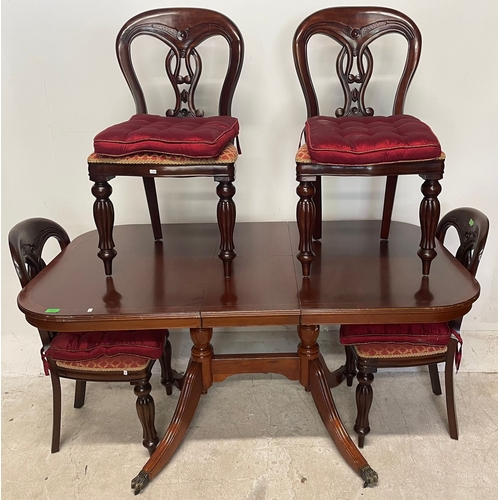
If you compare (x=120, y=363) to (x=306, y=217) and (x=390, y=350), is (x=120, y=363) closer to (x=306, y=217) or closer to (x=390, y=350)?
(x=306, y=217)

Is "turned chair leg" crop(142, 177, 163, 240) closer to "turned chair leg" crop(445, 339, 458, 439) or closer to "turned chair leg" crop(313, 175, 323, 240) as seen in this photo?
"turned chair leg" crop(313, 175, 323, 240)

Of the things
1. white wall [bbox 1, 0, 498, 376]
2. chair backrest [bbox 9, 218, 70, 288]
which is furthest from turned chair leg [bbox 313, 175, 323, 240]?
chair backrest [bbox 9, 218, 70, 288]

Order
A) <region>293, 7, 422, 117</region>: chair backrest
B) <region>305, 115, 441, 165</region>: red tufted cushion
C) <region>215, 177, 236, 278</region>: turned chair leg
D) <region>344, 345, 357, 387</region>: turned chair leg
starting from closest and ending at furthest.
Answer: <region>305, 115, 441, 165</region>: red tufted cushion < <region>215, 177, 236, 278</region>: turned chair leg < <region>293, 7, 422, 117</region>: chair backrest < <region>344, 345, 357, 387</region>: turned chair leg

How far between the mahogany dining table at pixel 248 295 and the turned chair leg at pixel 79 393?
53cm

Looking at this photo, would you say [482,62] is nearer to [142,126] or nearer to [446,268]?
[446,268]

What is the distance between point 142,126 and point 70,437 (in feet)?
4.14

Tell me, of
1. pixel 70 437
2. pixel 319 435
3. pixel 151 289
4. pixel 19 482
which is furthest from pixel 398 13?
pixel 19 482

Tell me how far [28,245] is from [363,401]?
1.36m

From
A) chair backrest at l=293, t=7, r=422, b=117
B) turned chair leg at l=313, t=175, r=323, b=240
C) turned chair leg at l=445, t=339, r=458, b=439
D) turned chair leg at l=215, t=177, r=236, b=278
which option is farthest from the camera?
turned chair leg at l=313, t=175, r=323, b=240

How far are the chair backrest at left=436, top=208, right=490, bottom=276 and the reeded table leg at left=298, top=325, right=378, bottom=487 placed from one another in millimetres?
621

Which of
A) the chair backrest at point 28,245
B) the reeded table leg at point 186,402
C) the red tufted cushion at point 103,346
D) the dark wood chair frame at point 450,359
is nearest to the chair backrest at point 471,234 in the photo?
the dark wood chair frame at point 450,359

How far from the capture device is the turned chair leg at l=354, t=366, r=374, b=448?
5.60 feet

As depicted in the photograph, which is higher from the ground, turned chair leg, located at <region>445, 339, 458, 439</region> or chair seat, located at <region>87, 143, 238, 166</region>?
chair seat, located at <region>87, 143, 238, 166</region>

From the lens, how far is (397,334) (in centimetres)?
166
